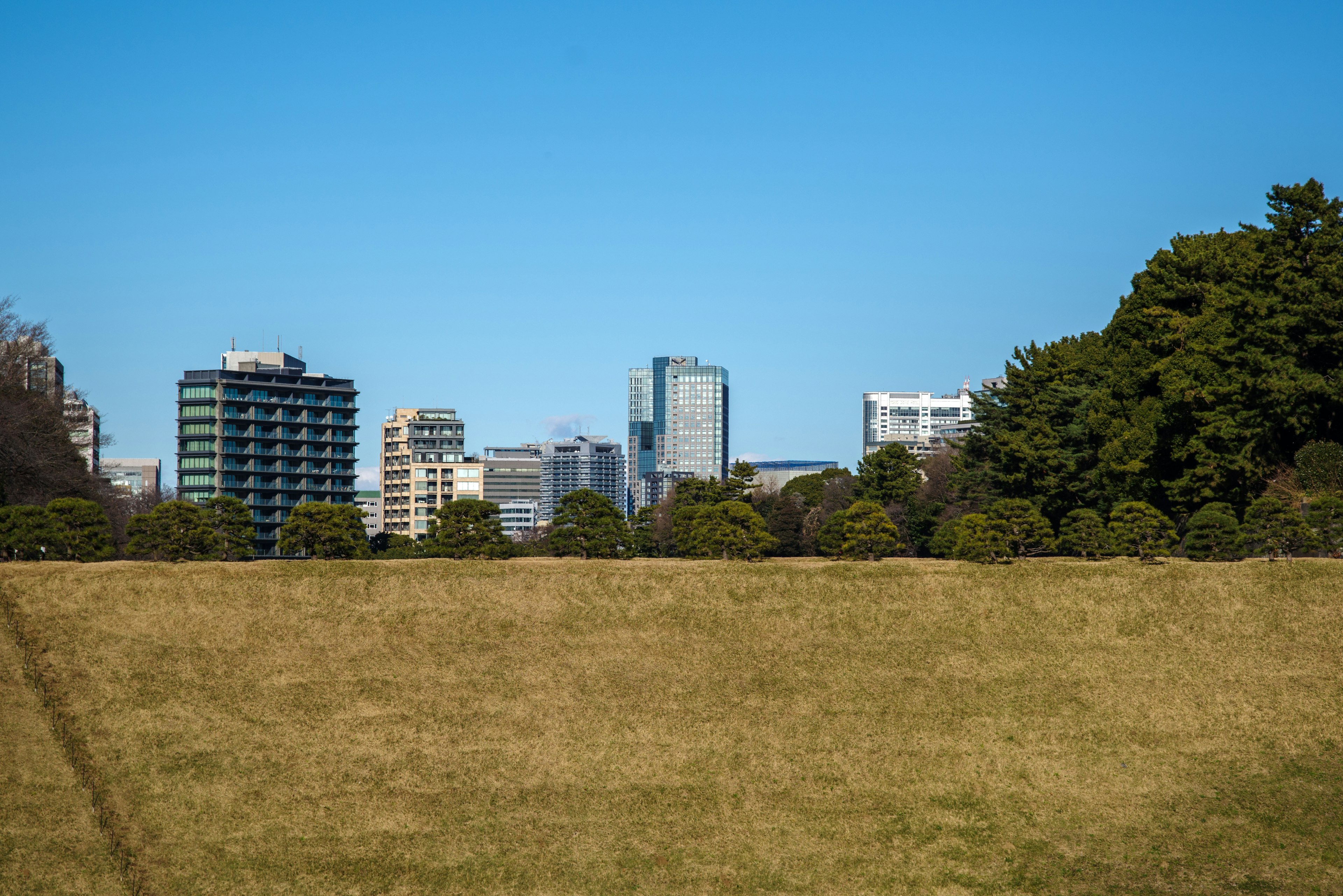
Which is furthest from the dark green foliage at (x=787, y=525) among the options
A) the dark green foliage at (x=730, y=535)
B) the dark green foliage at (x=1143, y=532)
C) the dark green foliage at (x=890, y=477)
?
the dark green foliage at (x=1143, y=532)

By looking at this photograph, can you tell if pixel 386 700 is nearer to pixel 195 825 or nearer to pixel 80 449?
pixel 195 825

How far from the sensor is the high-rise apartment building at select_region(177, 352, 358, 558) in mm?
124188

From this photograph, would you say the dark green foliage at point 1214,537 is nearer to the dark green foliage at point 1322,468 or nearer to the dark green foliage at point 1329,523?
the dark green foliage at point 1329,523

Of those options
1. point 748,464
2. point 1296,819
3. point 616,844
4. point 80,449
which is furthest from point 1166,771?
point 80,449

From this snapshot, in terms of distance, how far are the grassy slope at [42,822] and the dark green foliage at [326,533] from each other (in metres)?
13.1

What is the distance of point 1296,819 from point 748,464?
33.7 metres

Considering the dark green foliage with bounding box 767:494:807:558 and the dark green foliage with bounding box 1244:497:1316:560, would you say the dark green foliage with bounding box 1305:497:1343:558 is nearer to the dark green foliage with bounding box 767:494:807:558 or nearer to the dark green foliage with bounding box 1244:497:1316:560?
the dark green foliage with bounding box 1244:497:1316:560

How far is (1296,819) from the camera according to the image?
2533 cm

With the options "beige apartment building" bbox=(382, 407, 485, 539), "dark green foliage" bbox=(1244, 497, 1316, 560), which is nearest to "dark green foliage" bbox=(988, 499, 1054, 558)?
"dark green foliage" bbox=(1244, 497, 1316, 560)

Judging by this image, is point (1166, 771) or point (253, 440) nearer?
point (1166, 771)

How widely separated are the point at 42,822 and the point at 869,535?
1159 inches

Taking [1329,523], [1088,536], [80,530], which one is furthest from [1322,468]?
[80,530]

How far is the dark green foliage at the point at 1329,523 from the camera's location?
39750mm

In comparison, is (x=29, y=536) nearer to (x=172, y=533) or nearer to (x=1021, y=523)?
(x=172, y=533)
